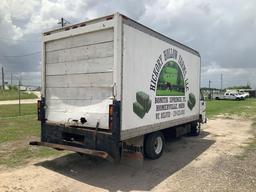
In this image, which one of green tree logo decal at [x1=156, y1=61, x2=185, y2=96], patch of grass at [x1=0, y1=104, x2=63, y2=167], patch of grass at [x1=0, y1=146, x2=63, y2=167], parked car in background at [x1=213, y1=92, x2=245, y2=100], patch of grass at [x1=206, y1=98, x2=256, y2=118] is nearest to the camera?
patch of grass at [x1=0, y1=146, x2=63, y2=167]

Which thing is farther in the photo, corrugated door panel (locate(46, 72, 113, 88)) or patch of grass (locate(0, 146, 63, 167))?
patch of grass (locate(0, 146, 63, 167))

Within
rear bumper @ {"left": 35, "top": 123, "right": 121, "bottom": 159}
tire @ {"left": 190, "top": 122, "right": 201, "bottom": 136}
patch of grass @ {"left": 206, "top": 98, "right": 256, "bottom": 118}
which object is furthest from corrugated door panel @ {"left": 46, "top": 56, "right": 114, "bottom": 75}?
patch of grass @ {"left": 206, "top": 98, "right": 256, "bottom": 118}

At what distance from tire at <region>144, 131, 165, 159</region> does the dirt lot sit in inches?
7.5

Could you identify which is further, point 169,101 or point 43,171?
point 169,101

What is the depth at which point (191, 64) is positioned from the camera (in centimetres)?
1068

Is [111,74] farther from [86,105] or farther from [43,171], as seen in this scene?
[43,171]

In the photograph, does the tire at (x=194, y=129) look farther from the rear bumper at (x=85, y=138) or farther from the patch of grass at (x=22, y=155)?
the rear bumper at (x=85, y=138)

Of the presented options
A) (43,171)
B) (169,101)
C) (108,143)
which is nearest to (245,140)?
(169,101)

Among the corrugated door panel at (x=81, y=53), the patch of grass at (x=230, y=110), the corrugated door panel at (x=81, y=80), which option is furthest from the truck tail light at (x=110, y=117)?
the patch of grass at (x=230, y=110)

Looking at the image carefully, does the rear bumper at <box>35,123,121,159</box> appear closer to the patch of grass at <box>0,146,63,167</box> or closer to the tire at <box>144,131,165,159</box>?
the patch of grass at <box>0,146,63,167</box>

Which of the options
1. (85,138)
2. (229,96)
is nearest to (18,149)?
(85,138)

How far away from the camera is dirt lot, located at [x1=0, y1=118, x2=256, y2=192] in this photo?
6117 millimetres

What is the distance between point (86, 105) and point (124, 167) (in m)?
1.90

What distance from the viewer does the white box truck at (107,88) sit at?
6.43 meters
